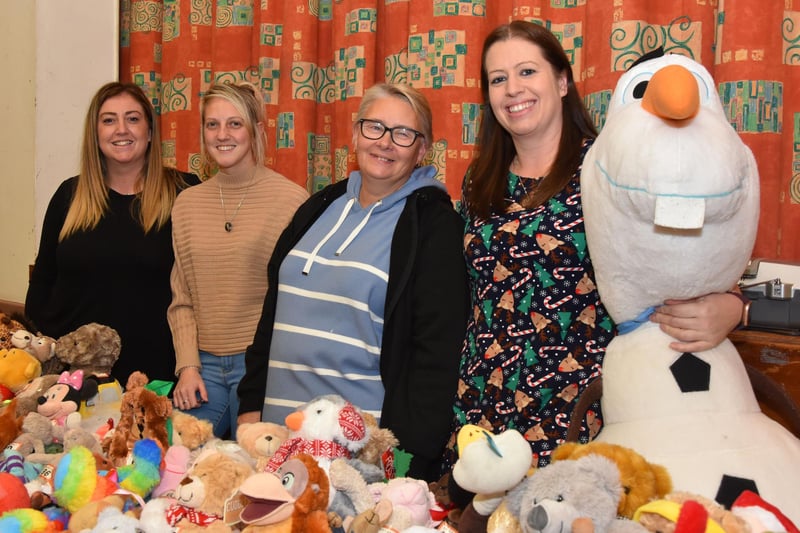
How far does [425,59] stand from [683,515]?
1482 millimetres

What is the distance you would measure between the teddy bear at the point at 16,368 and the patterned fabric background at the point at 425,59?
3.12 feet

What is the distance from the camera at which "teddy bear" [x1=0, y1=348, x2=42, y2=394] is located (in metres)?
1.56

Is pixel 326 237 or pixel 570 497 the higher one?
pixel 326 237

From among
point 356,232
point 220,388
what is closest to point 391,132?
point 356,232

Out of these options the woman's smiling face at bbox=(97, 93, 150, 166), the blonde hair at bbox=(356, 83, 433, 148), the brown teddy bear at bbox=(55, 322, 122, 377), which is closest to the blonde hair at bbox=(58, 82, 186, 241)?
the woman's smiling face at bbox=(97, 93, 150, 166)

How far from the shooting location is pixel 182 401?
5.83 feet

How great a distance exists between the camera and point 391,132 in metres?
1.52

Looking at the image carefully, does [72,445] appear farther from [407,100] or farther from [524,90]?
[524,90]

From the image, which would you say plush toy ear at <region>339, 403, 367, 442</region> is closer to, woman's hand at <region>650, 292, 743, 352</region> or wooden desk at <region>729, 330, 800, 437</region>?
woman's hand at <region>650, 292, 743, 352</region>

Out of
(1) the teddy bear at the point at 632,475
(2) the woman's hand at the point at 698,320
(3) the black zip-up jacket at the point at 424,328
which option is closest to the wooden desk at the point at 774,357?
(2) the woman's hand at the point at 698,320

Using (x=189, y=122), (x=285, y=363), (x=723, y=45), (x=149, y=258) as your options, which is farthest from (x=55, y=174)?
(x=723, y=45)

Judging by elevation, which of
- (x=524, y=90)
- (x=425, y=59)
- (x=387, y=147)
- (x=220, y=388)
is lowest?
(x=220, y=388)

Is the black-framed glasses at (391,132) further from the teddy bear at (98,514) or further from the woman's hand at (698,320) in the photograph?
the teddy bear at (98,514)

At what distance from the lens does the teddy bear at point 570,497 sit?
801 mm
